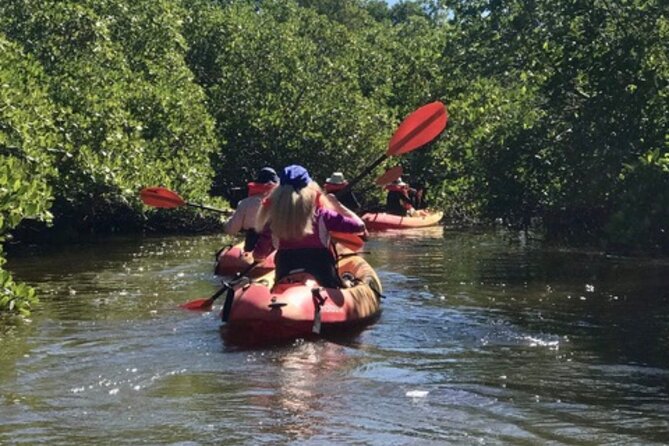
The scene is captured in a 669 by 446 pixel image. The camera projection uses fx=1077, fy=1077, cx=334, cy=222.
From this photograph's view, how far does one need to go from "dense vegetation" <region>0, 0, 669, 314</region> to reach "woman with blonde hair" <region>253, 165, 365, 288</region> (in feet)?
7.41

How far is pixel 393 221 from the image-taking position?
68.0ft

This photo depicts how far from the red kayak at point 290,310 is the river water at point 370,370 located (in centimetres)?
16

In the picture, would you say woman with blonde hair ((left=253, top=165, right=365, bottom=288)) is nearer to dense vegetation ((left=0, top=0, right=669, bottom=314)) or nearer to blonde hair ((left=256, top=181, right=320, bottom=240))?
blonde hair ((left=256, top=181, right=320, bottom=240))

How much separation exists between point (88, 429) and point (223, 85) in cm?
1975

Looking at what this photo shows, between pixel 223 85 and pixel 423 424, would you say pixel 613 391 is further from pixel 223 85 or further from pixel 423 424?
pixel 223 85

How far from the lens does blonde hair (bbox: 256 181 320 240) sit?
345 inches

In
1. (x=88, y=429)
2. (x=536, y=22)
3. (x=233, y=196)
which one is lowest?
(x=88, y=429)

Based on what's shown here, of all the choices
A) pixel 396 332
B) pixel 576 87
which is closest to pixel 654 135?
pixel 576 87

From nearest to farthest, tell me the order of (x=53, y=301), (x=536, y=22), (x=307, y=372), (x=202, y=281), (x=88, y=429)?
(x=88, y=429) → (x=307, y=372) → (x=53, y=301) → (x=202, y=281) → (x=536, y=22)

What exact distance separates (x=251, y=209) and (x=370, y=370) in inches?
166

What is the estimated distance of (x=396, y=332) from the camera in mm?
9344

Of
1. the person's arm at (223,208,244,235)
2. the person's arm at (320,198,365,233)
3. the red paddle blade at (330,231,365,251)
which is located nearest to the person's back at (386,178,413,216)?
the person's arm at (223,208,244,235)

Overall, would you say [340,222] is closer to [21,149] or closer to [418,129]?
[418,129]

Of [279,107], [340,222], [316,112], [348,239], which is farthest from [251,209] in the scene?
[279,107]
